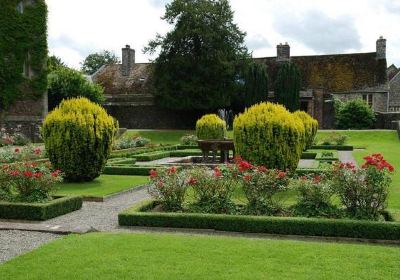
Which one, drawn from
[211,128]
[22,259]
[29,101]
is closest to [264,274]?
[22,259]

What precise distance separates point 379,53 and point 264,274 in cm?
4351

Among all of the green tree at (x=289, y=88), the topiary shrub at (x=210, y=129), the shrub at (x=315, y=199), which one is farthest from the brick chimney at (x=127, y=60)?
the shrub at (x=315, y=199)

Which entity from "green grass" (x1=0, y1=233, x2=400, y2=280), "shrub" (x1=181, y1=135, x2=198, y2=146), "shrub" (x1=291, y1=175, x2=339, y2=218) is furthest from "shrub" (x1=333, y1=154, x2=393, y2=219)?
"shrub" (x1=181, y1=135, x2=198, y2=146)

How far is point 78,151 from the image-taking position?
42.1 feet

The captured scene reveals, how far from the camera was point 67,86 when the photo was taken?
38312mm

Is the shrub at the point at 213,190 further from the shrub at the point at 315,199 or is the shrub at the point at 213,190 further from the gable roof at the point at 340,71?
the gable roof at the point at 340,71

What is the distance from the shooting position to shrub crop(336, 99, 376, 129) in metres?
38.9

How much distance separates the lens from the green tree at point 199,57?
38812 mm

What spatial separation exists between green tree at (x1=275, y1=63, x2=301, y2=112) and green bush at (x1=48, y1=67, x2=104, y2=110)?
1568 centimetres

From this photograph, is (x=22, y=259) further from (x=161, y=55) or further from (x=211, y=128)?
(x=161, y=55)

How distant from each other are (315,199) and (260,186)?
999 mm

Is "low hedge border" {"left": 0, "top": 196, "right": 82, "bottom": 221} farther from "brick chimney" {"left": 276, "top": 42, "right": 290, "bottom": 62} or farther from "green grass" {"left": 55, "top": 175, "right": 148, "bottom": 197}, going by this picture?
"brick chimney" {"left": 276, "top": 42, "right": 290, "bottom": 62}

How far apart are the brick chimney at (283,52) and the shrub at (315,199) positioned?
130 feet

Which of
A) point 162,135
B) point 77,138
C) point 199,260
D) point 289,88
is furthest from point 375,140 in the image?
point 199,260
